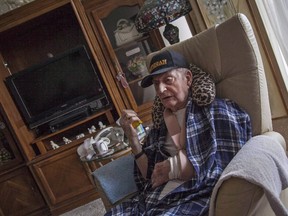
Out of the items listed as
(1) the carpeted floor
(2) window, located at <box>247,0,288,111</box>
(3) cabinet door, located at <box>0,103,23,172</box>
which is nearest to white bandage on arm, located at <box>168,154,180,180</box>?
(2) window, located at <box>247,0,288,111</box>

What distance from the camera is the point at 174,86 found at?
131cm

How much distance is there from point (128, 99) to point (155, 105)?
3.93ft

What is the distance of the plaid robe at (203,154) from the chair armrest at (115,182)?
9cm

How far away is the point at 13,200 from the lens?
2.74 metres

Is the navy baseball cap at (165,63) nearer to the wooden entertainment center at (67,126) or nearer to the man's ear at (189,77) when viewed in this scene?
the man's ear at (189,77)

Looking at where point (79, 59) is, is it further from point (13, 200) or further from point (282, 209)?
point (282, 209)

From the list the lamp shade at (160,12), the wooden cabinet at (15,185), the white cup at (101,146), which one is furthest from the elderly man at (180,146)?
the wooden cabinet at (15,185)

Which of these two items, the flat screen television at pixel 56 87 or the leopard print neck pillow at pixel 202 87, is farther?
the flat screen television at pixel 56 87

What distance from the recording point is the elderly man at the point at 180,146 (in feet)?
3.81

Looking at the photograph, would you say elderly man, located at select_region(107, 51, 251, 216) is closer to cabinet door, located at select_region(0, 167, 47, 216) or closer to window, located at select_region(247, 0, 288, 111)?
window, located at select_region(247, 0, 288, 111)

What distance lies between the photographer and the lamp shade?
191cm

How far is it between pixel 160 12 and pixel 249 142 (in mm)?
1136

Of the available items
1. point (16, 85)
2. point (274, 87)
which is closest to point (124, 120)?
point (274, 87)

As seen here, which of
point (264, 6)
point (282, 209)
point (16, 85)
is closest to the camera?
point (282, 209)
